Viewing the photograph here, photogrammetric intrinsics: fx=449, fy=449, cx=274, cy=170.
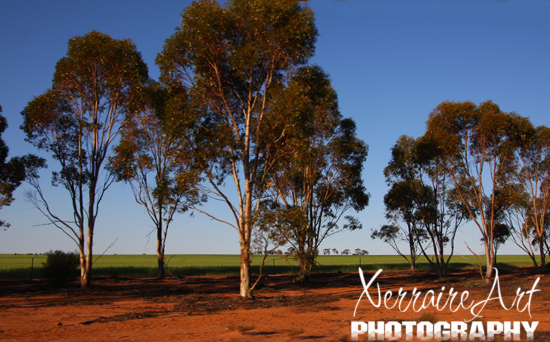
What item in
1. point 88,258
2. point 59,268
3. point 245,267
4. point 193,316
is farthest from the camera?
point 59,268

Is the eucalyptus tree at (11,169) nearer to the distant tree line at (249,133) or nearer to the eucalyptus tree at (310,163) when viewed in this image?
the distant tree line at (249,133)

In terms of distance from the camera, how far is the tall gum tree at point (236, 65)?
20.4 meters

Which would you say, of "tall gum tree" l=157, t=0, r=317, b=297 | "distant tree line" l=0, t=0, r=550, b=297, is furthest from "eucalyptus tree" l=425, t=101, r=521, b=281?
"tall gum tree" l=157, t=0, r=317, b=297

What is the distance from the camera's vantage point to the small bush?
2744 cm

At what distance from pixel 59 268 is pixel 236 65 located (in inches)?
679

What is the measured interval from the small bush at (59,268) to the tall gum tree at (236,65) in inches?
520

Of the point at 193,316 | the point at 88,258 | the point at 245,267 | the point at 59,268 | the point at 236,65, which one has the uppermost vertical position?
the point at 236,65

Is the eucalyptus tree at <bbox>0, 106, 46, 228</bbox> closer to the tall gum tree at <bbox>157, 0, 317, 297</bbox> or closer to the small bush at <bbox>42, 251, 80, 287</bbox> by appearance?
the small bush at <bbox>42, 251, 80, 287</bbox>

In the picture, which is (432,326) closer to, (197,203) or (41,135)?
(197,203)

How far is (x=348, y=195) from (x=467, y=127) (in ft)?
35.1

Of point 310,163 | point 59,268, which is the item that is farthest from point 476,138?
point 59,268

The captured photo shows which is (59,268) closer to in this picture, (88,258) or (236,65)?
(88,258)

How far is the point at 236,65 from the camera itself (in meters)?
20.6

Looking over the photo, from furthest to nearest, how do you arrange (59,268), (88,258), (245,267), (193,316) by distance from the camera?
1. (59,268)
2. (88,258)
3. (245,267)
4. (193,316)
